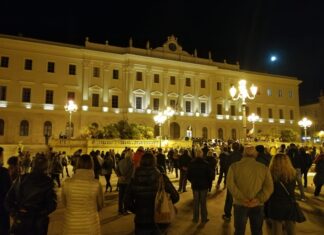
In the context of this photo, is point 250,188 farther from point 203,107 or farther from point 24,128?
point 203,107

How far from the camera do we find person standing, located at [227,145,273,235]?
4.85 meters

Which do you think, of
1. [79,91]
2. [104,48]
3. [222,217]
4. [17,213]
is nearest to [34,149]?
[79,91]

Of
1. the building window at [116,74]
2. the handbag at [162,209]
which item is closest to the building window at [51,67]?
the building window at [116,74]

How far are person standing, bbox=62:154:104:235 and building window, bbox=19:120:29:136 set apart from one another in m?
34.3

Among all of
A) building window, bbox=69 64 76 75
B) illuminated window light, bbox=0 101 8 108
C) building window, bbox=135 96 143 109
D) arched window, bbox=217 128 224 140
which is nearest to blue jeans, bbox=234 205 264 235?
illuminated window light, bbox=0 101 8 108

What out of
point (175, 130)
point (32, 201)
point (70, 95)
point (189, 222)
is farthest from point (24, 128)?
point (32, 201)

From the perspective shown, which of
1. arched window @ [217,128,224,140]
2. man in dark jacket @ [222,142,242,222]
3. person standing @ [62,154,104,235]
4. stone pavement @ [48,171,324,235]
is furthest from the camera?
arched window @ [217,128,224,140]

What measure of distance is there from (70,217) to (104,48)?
38.6 metres

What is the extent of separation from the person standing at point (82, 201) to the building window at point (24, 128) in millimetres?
34264

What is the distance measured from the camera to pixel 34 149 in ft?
101

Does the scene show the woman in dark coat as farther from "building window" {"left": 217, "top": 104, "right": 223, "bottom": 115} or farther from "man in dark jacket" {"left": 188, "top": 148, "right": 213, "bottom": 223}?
"building window" {"left": 217, "top": 104, "right": 223, "bottom": 115}

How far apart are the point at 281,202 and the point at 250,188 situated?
61cm

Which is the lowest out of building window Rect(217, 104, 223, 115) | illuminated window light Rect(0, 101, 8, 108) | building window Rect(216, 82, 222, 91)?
illuminated window light Rect(0, 101, 8, 108)

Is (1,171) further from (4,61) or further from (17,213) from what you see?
(4,61)
